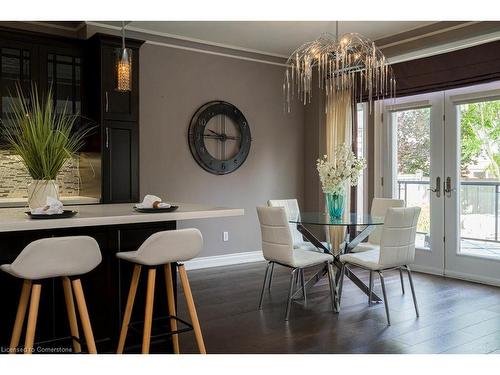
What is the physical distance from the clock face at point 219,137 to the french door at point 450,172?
1779mm

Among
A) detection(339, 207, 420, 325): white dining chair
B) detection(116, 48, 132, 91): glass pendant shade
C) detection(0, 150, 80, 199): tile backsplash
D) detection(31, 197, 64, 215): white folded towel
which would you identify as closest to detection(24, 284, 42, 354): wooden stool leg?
detection(31, 197, 64, 215): white folded towel

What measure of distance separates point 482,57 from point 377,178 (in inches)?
71.6

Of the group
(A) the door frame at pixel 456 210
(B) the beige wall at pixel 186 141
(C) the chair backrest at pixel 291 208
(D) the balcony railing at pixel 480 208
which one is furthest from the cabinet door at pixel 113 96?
(D) the balcony railing at pixel 480 208

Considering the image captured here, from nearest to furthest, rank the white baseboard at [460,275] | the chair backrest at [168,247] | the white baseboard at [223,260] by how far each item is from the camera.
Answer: the chair backrest at [168,247]
the white baseboard at [460,275]
the white baseboard at [223,260]

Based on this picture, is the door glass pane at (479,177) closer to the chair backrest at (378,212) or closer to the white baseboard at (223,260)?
the chair backrest at (378,212)

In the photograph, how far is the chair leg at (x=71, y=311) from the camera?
100 inches

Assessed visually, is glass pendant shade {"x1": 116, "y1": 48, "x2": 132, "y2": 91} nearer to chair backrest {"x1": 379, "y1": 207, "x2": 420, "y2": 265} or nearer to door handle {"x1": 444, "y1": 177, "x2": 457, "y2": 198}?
chair backrest {"x1": 379, "y1": 207, "x2": 420, "y2": 265}

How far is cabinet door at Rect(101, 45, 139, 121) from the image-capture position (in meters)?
4.77

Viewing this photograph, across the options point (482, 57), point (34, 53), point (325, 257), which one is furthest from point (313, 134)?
point (34, 53)

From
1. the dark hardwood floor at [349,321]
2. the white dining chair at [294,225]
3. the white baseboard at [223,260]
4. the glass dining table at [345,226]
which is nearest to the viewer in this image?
the dark hardwood floor at [349,321]

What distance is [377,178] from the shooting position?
5.98m

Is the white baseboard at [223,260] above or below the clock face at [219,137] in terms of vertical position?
below

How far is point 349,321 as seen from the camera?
3766mm

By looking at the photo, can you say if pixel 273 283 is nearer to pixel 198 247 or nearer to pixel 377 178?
pixel 377 178
